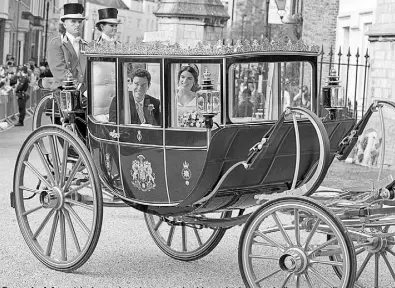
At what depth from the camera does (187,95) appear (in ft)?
23.2

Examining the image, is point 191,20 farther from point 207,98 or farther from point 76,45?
point 207,98

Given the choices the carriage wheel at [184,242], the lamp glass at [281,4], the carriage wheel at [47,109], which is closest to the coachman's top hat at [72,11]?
the carriage wheel at [47,109]

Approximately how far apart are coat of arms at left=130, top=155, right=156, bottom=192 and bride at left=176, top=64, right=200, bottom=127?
394mm

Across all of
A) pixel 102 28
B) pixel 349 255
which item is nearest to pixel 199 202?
pixel 349 255

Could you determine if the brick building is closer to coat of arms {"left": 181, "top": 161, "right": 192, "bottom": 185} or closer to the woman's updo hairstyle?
the woman's updo hairstyle

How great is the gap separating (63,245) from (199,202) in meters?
1.19

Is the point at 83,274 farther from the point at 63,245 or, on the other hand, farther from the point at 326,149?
the point at 326,149

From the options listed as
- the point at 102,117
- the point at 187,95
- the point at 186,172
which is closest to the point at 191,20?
the point at 102,117

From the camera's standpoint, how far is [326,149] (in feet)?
20.4

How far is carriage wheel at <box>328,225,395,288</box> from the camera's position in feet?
22.2

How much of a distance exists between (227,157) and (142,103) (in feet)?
2.95

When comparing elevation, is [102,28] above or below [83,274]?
above

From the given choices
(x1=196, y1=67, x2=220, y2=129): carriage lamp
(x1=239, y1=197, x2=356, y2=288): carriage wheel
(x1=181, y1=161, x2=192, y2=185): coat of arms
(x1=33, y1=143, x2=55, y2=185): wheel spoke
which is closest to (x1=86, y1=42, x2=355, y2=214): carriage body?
(x1=181, y1=161, x2=192, y2=185): coat of arms

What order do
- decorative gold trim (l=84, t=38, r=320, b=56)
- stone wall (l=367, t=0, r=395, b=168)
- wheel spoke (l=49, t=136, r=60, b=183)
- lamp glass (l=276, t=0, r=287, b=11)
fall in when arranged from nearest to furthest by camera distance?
decorative gold trim (l=84, t=38, r=320, b=56) → wheel spoke (l=49, t=136, r=60, b=183) → stone wall (l=367, t=0, r=395, b=168) → lamp glass (l=276, t=0, r=287, b=11)
